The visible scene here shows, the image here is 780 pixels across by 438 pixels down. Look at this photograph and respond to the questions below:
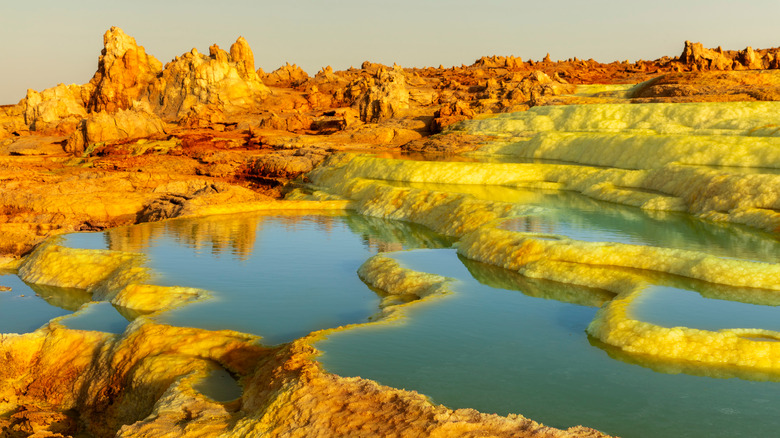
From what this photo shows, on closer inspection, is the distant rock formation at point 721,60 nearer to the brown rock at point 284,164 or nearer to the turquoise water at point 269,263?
the brown rock at point 284,164

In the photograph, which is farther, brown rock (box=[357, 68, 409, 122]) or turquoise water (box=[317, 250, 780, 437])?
brown rock (box=[357, 68, 409, 122])

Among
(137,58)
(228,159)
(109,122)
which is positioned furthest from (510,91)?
(137,58)

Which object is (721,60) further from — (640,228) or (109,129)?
(109,129)

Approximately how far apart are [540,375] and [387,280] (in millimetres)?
6780

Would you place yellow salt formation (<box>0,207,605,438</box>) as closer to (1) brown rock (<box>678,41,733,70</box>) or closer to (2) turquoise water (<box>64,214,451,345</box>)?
(2) turquoise water (<box>64,214,451,345</box>)

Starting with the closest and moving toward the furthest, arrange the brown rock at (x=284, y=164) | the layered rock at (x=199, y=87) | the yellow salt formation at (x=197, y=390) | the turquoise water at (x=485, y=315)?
the yellow salt formation at (x=197, y=390)
the turquoise water at (x=485, y=315)
the brown rock at (x=284, y=164)
the layered rock at (x=199, y=87)

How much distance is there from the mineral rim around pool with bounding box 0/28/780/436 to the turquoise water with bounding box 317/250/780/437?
6 centimetres

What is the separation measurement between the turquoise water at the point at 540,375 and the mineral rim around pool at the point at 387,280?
6 cm

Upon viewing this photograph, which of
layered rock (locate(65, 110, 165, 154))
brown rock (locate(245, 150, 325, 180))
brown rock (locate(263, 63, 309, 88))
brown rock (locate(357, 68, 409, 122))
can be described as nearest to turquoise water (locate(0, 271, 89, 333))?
brown rock (locate(245, 150, 325, 180))

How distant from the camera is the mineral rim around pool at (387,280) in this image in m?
8.22

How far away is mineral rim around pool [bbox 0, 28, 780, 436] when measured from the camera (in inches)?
324

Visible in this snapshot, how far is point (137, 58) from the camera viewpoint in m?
70.2

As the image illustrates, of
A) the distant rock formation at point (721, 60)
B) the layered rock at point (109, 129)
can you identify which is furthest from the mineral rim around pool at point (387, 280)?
the distant rock formation at point (721, 60)

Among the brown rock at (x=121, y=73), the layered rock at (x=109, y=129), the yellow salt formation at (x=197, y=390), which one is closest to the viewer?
the yellow salt formation at (x=197, y=390)
